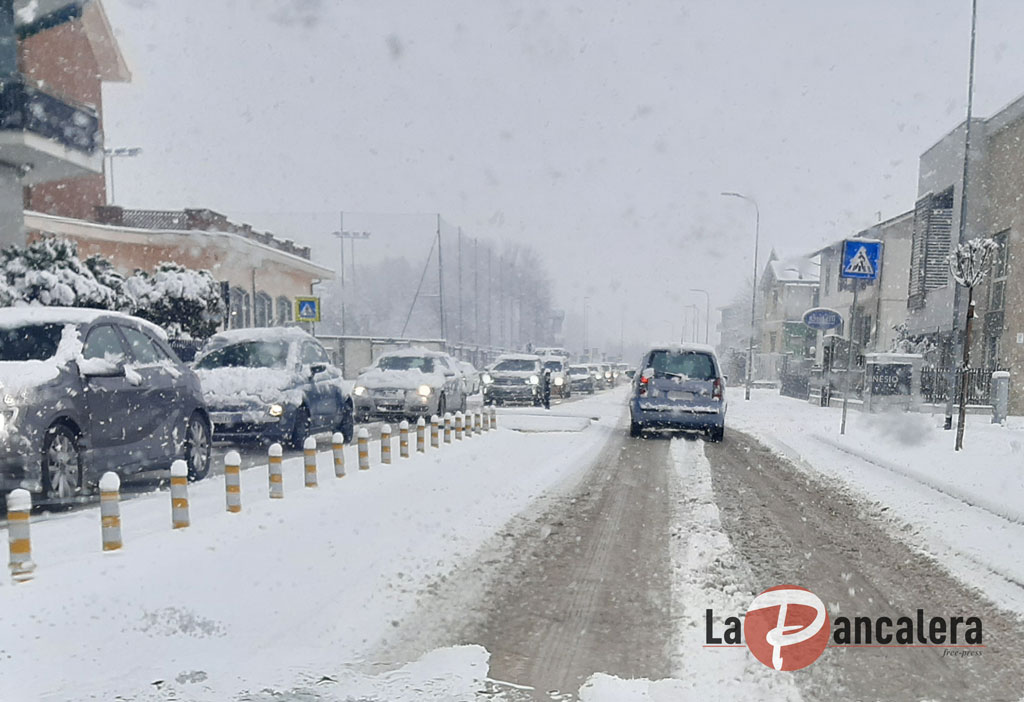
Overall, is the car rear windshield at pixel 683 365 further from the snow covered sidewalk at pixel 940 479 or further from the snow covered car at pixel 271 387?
the snow covered car at pixel 271 387

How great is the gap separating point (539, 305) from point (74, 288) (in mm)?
73490

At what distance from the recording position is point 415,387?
17.2 meters

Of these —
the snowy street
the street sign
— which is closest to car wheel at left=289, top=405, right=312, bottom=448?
the snowy street

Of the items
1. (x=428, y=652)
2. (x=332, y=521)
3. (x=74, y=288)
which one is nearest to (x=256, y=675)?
(x=428, y=652)

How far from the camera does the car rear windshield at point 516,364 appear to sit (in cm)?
2648

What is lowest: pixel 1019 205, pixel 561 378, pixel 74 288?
pixel 561 378

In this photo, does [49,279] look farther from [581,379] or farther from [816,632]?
[581,379]

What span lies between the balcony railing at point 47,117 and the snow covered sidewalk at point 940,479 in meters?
17.4

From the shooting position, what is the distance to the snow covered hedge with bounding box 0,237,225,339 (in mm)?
16438

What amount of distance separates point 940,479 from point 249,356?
9.81 meters

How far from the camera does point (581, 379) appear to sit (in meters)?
43.3

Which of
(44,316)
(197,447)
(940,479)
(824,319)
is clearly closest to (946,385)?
(824,319)

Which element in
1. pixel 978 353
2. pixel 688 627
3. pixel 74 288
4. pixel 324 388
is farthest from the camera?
pixel 978 353

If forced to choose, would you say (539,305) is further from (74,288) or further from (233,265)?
(74,288)
